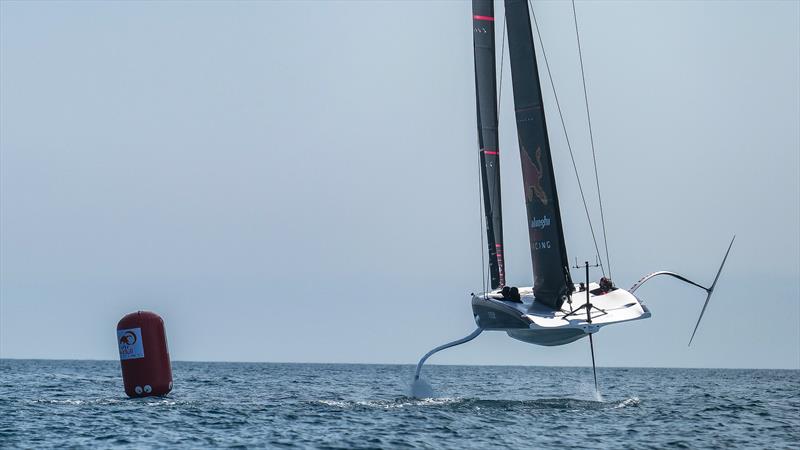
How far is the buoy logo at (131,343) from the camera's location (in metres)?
31.1

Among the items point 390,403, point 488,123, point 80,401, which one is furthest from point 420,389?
point 80,401

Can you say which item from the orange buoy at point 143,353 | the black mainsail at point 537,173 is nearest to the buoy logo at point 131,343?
the orange buoy at point 143,353

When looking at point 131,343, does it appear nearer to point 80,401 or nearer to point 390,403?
point 80,401

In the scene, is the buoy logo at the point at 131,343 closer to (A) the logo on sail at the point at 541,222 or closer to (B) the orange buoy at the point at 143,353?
(B) the orange buoy at the point at 143,353

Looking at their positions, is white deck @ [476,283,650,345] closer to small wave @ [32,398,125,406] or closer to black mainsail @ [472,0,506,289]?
black mainsail @ [472,0,506,289]

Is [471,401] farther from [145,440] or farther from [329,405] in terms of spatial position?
[145,440]

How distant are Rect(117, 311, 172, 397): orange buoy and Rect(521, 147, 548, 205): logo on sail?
33.0 feet

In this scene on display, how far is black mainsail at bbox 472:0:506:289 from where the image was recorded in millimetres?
34906

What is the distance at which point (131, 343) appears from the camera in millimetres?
31188

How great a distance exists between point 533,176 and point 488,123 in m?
5.84

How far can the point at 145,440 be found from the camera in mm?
23703

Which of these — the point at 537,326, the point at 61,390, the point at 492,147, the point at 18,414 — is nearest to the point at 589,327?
the point at 537,326

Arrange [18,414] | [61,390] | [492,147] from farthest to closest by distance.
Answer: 1. [61,390]
2. [492,147]
3. [18,414]

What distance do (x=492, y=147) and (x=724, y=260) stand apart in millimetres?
7943
